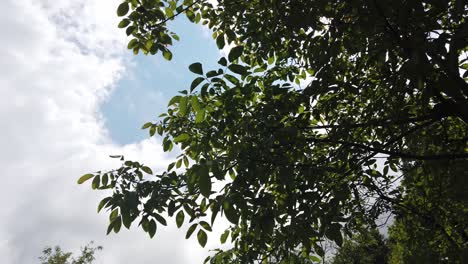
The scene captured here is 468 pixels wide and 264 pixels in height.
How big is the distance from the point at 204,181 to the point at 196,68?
1.17 meters

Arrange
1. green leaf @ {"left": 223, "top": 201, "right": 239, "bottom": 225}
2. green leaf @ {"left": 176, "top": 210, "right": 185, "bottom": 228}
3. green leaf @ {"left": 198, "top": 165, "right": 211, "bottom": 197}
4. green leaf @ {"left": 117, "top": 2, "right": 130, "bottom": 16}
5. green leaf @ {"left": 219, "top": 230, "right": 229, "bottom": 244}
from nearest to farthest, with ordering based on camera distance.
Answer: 1. green leaf @ {"left": 198, "top": 165, "right": 211, "bottom": 197}
2. green leaf @ {"left": 223, "top": 201, "right": 239, "bottom": 225}
3. green leaf @ {"left": 176, "top": 210, "right": 185, "bottom": 228}
4. green leaf @ {"left": 117, "top": 2, "right": 130, "bottom": 16}
5. green leaf @ {"left": 219, "top": 230, "right": 229, "bottom": 244}

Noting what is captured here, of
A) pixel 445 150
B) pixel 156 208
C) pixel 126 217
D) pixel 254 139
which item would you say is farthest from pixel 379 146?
pixel 126 217

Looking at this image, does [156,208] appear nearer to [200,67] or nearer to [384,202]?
[200,67]

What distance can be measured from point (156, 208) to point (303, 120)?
88.3 inches

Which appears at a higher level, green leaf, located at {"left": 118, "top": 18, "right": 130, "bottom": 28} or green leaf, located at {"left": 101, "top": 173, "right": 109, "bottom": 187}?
green leaf, located at {"left": 118, "top": 18, "right": 130, "bottom": 28}

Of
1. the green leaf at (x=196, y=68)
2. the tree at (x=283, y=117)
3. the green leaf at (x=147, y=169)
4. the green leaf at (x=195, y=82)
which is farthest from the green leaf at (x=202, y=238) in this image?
the green leaf at (x=196, y=68)

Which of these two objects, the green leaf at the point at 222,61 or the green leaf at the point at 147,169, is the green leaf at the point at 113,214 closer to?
the green leaf at the point at 147,169

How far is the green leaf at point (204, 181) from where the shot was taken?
1.80 metres

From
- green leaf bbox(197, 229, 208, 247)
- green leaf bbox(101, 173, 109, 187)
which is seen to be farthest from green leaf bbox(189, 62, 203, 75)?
green leaf bbox(197, 229, 208, 247)

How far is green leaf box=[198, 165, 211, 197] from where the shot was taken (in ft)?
5.89

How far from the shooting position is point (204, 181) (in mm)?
1823

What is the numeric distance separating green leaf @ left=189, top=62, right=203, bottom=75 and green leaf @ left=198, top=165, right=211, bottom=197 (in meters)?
1.06

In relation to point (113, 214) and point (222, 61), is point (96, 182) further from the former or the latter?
point (222, 61)

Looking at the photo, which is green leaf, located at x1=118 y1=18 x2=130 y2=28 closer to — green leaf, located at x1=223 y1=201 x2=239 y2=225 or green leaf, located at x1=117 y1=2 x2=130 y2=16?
green leaf, located at x1=117 y1=2 x2=130 y2=16
